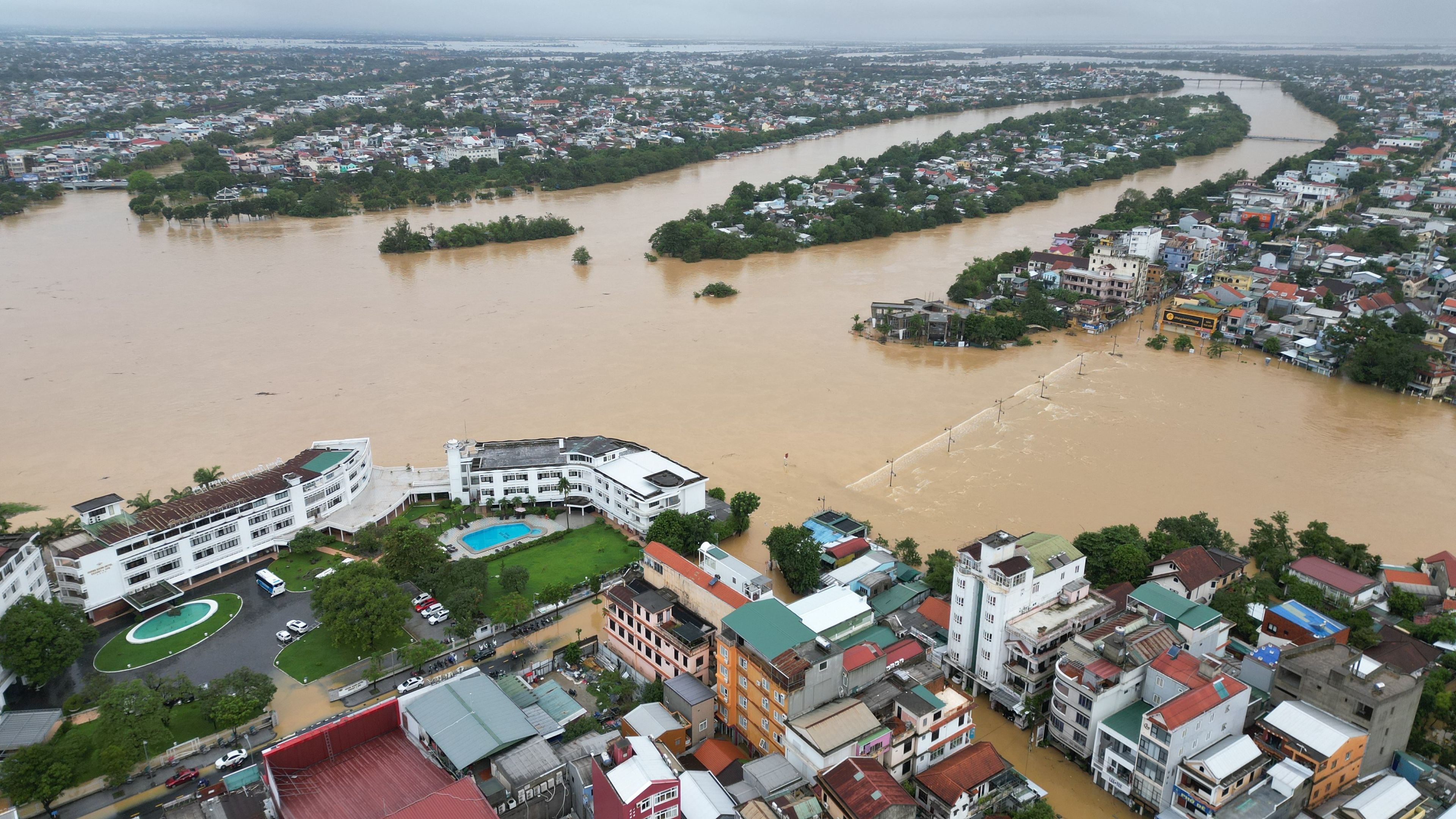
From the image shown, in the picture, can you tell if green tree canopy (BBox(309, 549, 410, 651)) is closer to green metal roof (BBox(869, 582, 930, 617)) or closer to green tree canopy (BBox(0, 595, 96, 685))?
green tree canopy (BBox(0, 595, 96, 685))

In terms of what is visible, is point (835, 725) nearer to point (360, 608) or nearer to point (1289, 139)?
point (360, 608)

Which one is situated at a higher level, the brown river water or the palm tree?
the palm tree

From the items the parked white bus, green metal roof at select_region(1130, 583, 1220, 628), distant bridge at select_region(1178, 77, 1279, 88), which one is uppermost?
distant bridge at select_region(1178, 77, 1279, 88)

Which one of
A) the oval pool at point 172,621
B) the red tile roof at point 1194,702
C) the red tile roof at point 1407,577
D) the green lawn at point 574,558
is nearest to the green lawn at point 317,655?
the oval pool at point 172,621

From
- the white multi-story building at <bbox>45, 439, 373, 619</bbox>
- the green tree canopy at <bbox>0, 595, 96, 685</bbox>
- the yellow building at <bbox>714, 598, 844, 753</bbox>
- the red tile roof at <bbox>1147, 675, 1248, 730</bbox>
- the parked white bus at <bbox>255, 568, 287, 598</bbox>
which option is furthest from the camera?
the parked white bus at <bbox>255, 568, 287, 598</bbox>

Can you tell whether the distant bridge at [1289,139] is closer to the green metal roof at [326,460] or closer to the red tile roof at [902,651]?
the red tile roof at [902,651]

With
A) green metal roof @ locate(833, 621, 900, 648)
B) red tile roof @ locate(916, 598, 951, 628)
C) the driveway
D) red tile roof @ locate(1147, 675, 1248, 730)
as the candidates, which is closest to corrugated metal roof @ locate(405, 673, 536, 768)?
the driveway
